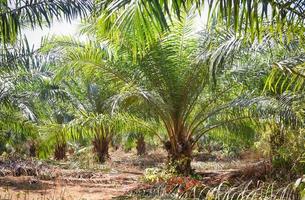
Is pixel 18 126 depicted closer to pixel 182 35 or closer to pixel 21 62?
pixel 21 62

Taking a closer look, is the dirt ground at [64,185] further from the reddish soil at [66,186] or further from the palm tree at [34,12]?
the palm tree at [34,12]

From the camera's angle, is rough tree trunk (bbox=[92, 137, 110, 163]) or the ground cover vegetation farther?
rough tree trunk (bbox=[92, 137, 110, 163])

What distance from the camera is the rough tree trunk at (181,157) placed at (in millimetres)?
10227

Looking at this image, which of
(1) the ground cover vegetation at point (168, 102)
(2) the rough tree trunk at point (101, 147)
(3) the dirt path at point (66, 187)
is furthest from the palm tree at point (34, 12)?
(2) the rough tree trunk at point (101, 147)

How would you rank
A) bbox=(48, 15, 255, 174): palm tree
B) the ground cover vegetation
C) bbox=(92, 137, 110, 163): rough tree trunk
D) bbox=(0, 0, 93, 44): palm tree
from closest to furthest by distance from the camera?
bbox=(0, 0, 93, 44): palm tree
the ground cover vegetation
bbox=(48, 15, 255, 174): palm tree
bbox=(92, 137, 110, 163): rough tree trunk

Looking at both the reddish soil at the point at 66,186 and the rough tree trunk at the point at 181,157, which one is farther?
the rough tree trunk at the point at 181,157

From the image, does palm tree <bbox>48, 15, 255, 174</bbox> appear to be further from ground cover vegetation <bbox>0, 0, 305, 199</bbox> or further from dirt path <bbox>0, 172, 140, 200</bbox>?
dirt path <bbox>0, 172, 140, 200</bbox>

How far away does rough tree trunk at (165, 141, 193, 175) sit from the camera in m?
10.2

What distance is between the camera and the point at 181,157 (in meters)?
10.3

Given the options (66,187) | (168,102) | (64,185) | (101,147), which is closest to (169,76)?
(168,102)

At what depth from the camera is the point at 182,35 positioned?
9.33 m

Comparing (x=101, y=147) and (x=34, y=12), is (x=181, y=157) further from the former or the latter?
(x=101, y=147)

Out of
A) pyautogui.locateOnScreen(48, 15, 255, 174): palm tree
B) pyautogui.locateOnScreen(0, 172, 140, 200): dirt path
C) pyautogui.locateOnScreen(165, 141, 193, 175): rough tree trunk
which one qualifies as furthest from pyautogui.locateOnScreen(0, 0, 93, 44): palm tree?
pyautogui.locateOnScreen(165, 141, 193, 175): rough tree trunk

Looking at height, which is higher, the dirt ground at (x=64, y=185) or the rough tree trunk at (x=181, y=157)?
the rough tree trunk at (x=181, y=157)
